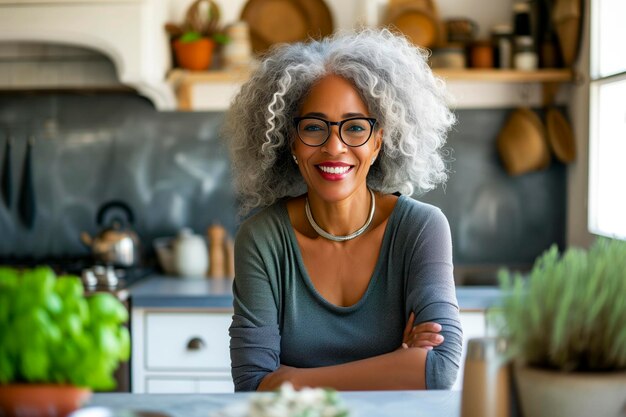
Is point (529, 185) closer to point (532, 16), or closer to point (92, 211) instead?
point (532, 16)

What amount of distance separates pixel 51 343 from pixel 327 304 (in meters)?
0.94

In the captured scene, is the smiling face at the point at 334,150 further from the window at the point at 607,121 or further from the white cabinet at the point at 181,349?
the window at the point at 607,121

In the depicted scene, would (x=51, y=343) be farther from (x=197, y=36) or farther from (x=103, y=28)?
(x=197, y=36)

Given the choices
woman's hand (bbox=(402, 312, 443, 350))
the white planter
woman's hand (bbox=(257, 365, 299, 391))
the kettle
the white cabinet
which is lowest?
the white cabinet

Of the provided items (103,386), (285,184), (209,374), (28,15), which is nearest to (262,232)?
(285,184)

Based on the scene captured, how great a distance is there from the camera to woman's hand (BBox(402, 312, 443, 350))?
160 cm

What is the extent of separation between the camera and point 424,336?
1.61 meters

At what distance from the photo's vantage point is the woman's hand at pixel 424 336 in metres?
1.60

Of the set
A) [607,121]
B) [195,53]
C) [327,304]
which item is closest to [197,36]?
[195,53]

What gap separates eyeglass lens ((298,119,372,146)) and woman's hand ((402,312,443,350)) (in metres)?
0.41

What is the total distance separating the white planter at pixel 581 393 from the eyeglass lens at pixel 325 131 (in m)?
0.93

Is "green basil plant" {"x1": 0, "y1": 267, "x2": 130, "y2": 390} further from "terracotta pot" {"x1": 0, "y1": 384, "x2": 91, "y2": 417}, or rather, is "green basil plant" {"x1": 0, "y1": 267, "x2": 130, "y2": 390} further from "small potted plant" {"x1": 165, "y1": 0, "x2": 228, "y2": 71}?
"small potted plant" {"x1": 165, "y1": 0, "x2": 228, "y2": 71}

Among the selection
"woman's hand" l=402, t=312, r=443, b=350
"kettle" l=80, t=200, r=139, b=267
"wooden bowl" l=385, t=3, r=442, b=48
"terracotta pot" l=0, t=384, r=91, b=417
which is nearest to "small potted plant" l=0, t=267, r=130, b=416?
"terracotta pot" l=0, t=384, r=91, b=417

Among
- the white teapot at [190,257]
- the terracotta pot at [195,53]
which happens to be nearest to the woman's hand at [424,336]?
the white teapot at [190,257]
